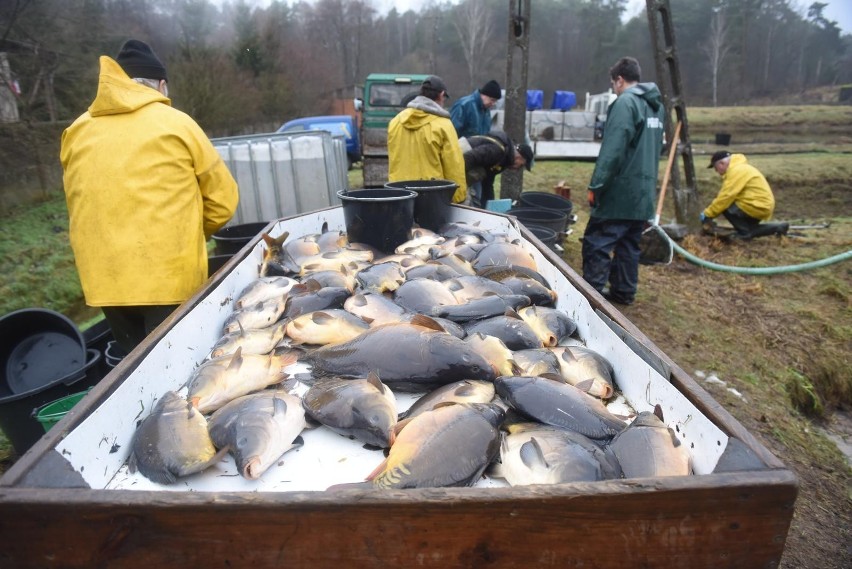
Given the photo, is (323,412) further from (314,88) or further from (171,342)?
(314,88)

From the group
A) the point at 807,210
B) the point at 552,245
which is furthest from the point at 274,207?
the point at 807,210

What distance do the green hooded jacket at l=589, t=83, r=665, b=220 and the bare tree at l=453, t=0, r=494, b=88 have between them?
40.1 metres

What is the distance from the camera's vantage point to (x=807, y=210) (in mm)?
13273

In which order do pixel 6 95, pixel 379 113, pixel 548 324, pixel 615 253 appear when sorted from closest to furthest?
pixel 548 324
pixel 615 253
pixel 6 95
pixel 379 113

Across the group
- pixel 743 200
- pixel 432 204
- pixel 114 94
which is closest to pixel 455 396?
pixel 114 94

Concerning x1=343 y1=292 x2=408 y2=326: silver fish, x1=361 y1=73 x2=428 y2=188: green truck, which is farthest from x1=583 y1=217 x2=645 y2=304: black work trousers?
x1=361 y1=73 x2=428 y2=188: green truck

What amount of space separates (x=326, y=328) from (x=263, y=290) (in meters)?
0.74

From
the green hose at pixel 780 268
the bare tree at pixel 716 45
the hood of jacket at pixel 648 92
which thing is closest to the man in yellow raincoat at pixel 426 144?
the hood of jacket at pixel 648 92

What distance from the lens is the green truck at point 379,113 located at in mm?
10898

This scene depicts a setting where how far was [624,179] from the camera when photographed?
5.51 metres

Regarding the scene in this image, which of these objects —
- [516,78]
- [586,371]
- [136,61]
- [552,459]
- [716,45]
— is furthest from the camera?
[716,45]

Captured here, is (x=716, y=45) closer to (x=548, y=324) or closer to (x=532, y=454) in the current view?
(x=548, y=324)

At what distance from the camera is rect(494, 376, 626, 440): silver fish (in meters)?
1.58

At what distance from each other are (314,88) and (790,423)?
33.4m
